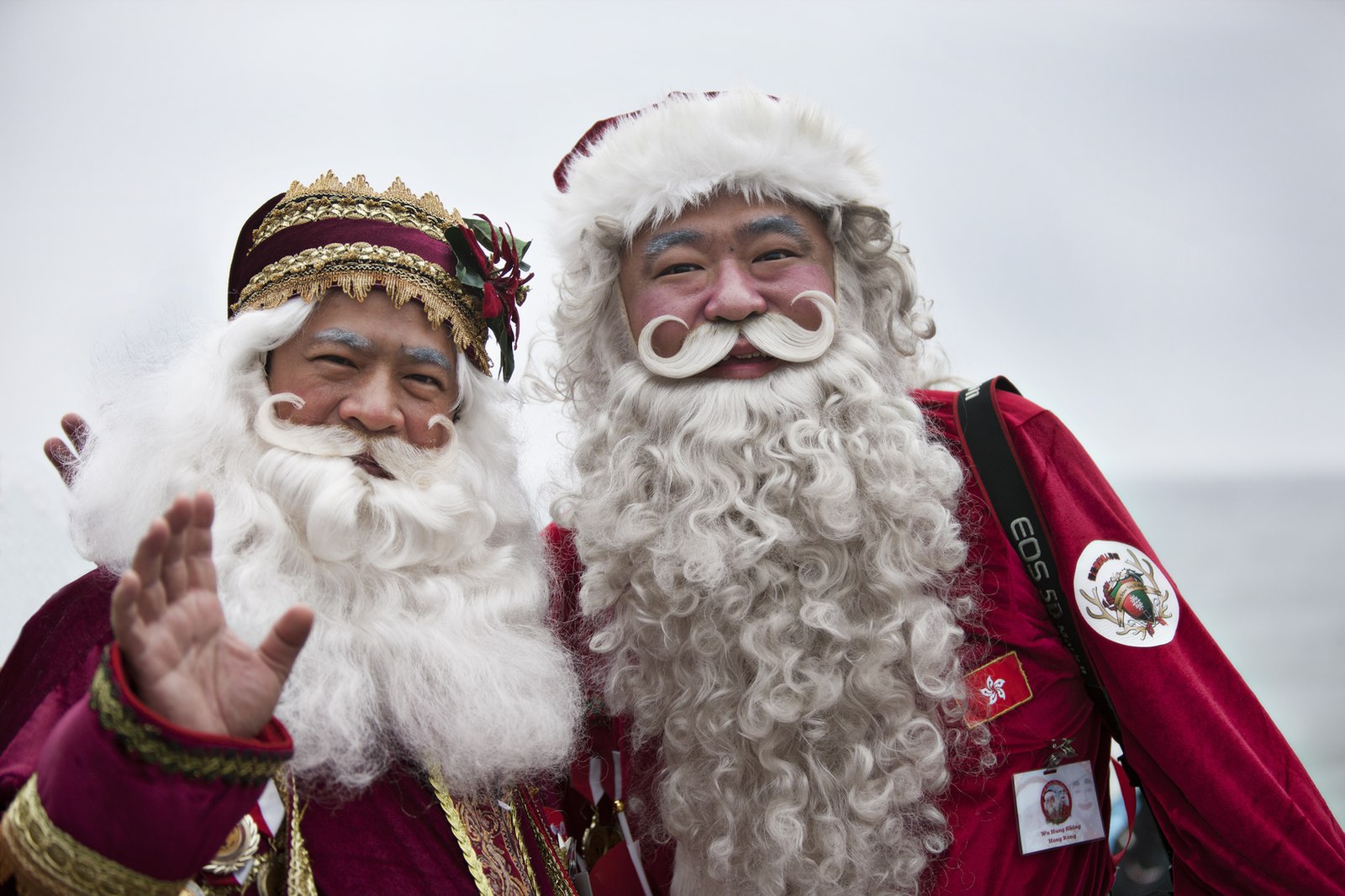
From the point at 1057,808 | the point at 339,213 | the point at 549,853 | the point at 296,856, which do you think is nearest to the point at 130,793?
the point at 296,856

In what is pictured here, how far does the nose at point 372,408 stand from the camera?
216 centimetres

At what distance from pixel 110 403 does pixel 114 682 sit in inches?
45.8

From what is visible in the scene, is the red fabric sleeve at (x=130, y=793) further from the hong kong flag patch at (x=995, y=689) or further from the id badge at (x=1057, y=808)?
the id badge at (x=1057, y=808)

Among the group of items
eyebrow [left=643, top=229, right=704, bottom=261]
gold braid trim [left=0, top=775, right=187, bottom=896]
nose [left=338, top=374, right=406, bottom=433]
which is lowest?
gold braid trim [left=0, top=775, right=187, bottom=896]

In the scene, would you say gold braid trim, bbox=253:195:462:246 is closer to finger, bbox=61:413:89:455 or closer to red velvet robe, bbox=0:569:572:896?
finger, bbox=61:413:89:455

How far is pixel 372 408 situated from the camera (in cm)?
216

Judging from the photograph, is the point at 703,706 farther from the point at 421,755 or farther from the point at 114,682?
the point at 114,682

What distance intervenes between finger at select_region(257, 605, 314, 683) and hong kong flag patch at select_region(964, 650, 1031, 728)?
4.84 ft

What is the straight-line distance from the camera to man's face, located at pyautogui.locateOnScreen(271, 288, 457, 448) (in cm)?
219

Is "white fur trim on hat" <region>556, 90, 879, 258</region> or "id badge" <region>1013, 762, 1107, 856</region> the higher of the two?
"white fur trim on hat" <region>556, 90, 879, 258</region>

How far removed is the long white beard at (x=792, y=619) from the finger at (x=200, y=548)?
3.40 feet

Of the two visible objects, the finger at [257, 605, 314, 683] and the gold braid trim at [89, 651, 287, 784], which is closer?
the gold braid trim at [89, 651, 287, 784]

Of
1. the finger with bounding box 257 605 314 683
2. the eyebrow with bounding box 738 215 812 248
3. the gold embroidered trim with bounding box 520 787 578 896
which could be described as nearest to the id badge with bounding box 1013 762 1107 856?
the gold embroidered trim with bounding box 520 787 578 896

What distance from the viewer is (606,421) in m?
2.46
